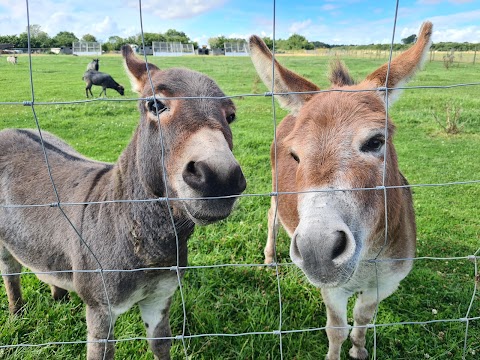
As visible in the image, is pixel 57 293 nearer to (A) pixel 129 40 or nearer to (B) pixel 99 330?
(B) pixel 99 330

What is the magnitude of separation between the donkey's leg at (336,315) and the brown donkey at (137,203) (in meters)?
1.10

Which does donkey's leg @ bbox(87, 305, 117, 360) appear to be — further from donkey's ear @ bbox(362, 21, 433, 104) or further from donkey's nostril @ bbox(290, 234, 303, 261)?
donkey's ear @ bbox(362, 21, 433, 104)

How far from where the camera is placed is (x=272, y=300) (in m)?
3.44

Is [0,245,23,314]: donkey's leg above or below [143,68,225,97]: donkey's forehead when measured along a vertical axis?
below

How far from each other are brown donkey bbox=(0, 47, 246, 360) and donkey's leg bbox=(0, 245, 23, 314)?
2cm

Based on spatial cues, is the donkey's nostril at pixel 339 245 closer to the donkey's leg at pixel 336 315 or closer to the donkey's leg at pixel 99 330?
the donkey's leg at pixel 336 315

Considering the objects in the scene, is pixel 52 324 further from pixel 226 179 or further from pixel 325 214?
pixel 325 214

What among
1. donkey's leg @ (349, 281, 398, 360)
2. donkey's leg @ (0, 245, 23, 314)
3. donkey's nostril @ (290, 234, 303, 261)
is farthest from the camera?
donkey's leg @ (0, 245, 23, 314)

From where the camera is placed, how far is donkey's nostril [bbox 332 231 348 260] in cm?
156

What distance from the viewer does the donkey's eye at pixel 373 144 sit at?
192 centimetres

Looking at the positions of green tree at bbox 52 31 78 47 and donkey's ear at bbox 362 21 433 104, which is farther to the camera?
green tree at bbox 52 31 78 47

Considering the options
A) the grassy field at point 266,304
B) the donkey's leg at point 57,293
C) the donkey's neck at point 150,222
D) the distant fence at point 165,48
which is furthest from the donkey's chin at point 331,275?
the distant fence at point 165,48

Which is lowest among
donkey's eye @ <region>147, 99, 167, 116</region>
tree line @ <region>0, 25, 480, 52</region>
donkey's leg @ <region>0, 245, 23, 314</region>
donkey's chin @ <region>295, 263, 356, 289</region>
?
donkey's leg @ <region>0, 245, 23, 314</region>

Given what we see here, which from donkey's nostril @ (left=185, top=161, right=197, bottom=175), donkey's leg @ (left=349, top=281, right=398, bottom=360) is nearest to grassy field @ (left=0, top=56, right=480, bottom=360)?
donkey's leg @ (left=349, top=281, right=398, bottom=360)
